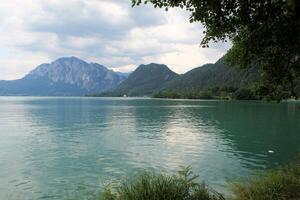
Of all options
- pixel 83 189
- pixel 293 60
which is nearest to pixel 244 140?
pixel 83 189

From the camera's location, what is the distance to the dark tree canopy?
1464 centimetres

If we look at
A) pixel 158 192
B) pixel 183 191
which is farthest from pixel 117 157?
pixel 158 192

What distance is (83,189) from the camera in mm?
24609

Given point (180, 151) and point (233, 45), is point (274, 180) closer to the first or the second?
point (233, 45)

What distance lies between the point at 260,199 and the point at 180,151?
26944 mm

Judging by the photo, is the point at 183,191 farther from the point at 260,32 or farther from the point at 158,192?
the point at 260,32

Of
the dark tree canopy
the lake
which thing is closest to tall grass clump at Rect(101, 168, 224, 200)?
the dark tree canopy

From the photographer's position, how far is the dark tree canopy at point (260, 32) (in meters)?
14.6

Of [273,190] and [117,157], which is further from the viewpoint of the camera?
[117,157]

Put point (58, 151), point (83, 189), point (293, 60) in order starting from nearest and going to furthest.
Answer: point (293, 60)
point (83, 189)
point (58, 151)

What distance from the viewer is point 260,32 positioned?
15.4 meters

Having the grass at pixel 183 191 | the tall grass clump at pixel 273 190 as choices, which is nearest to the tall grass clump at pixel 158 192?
the grass at pixel 183 191

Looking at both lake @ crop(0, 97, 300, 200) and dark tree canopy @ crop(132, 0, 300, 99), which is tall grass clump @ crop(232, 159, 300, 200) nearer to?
dark tree canopy @ crop(132, 0, 300, 99)

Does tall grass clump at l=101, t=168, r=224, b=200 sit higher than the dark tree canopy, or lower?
lower
